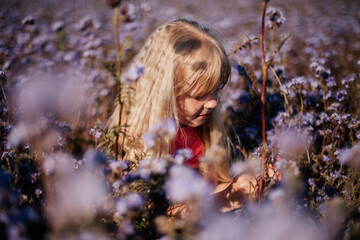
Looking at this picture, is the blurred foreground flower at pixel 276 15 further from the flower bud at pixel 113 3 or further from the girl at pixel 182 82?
the flower bud at pixel 113 3

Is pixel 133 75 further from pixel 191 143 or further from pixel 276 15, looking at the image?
pixel 276 15

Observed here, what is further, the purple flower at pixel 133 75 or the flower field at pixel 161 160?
the purple flower at pixel 133 75

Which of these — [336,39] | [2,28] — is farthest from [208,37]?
[2,28]

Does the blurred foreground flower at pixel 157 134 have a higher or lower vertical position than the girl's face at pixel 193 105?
higher

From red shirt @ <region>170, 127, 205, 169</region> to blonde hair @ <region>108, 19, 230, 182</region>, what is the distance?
261 mm

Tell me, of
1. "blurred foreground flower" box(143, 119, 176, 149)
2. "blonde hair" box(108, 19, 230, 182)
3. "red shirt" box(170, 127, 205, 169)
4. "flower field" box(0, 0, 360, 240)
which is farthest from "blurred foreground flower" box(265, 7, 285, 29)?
"blurred foreground flower" box(143, 119, 176, 149)

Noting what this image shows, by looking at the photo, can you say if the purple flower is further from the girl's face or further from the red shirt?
the red shirt

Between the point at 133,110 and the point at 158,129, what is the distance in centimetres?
108

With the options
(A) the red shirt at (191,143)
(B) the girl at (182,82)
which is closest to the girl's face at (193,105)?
(B) the girl at (182,82)

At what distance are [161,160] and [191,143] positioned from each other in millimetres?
1274

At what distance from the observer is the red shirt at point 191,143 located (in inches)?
90.3

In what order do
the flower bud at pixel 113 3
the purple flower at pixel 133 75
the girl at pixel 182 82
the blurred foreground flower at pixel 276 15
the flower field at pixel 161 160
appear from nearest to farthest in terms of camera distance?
the flower field at pixel 161 160, the flower bud at pixel 113 3, the purple flower at pixel 133 75, the girl at pixel 182 82, the blurred foreground flower at pixel 276 15

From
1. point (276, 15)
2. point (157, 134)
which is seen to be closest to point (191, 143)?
point (157, 134)

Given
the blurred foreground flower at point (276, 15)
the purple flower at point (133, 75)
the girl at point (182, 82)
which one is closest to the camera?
the purple flower at point (133, 75)
